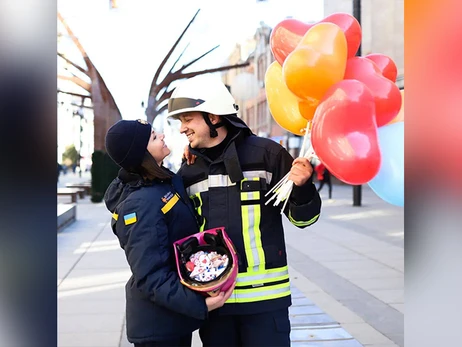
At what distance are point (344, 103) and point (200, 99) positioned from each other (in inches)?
22.3

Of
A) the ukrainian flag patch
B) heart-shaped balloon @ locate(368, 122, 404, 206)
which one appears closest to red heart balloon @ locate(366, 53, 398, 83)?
heart-shaped balloon @ locate(368, 122, 404, 206)

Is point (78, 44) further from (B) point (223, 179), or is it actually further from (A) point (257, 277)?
(A) point (257, 277)

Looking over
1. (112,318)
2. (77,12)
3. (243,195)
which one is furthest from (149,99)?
(243,195)

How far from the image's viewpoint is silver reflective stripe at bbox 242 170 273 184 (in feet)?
6.91

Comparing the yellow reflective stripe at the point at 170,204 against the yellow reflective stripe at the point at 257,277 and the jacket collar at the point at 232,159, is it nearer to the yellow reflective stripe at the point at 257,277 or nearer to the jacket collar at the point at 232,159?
the jacket collar at the point at 232,159

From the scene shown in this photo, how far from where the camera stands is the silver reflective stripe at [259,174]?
211cm

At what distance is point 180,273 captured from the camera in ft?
6.26

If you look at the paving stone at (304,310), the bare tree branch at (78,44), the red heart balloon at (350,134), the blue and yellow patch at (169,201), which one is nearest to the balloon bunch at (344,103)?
the red heart balloon at (350,134)

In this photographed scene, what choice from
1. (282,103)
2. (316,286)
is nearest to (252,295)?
(282,103)
